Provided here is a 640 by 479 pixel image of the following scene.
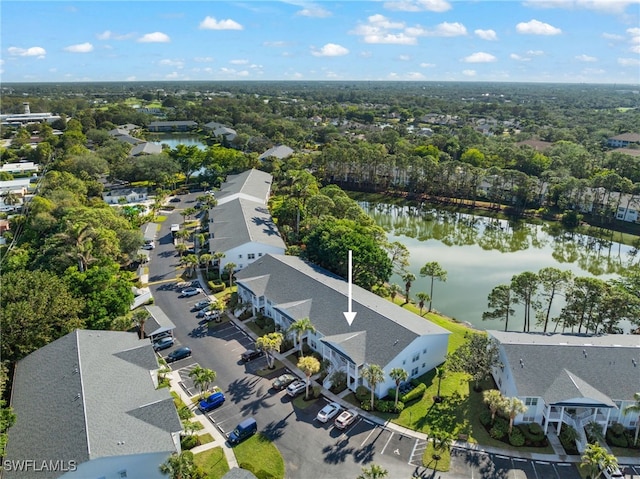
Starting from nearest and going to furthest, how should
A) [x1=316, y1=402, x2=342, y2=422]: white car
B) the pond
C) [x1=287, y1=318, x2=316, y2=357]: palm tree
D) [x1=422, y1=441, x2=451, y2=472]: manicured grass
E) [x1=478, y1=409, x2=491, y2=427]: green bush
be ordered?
[x1=422, y1=441, x2=451, y2=472]: manicured grass, [x1=478, y1=409, x2=491, y2=427]: green bush, [x1=316, y1=402, x2=342, y2=422]: white car, [x1=287, y1=318, x2=316, y2=357]: palm tree, the pond

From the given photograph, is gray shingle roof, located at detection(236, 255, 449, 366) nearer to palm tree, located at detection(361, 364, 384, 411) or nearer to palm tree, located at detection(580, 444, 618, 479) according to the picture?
palm tree, located at detection(361, 364, 384, 411)

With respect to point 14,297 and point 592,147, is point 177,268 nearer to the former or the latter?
point 14,297

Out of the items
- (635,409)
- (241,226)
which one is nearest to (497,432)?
(635,409)

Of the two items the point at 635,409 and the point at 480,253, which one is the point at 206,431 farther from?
the point at 480,253

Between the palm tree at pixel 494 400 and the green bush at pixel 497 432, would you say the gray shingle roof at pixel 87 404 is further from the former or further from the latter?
the green bush at pixel 497 432

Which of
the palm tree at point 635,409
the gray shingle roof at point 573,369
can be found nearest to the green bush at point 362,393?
the gray shingle roof at point 573,369

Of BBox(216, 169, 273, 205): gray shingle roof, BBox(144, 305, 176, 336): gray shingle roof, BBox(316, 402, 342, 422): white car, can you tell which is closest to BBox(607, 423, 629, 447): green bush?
BBox(316, 402, 342, 422): white car
